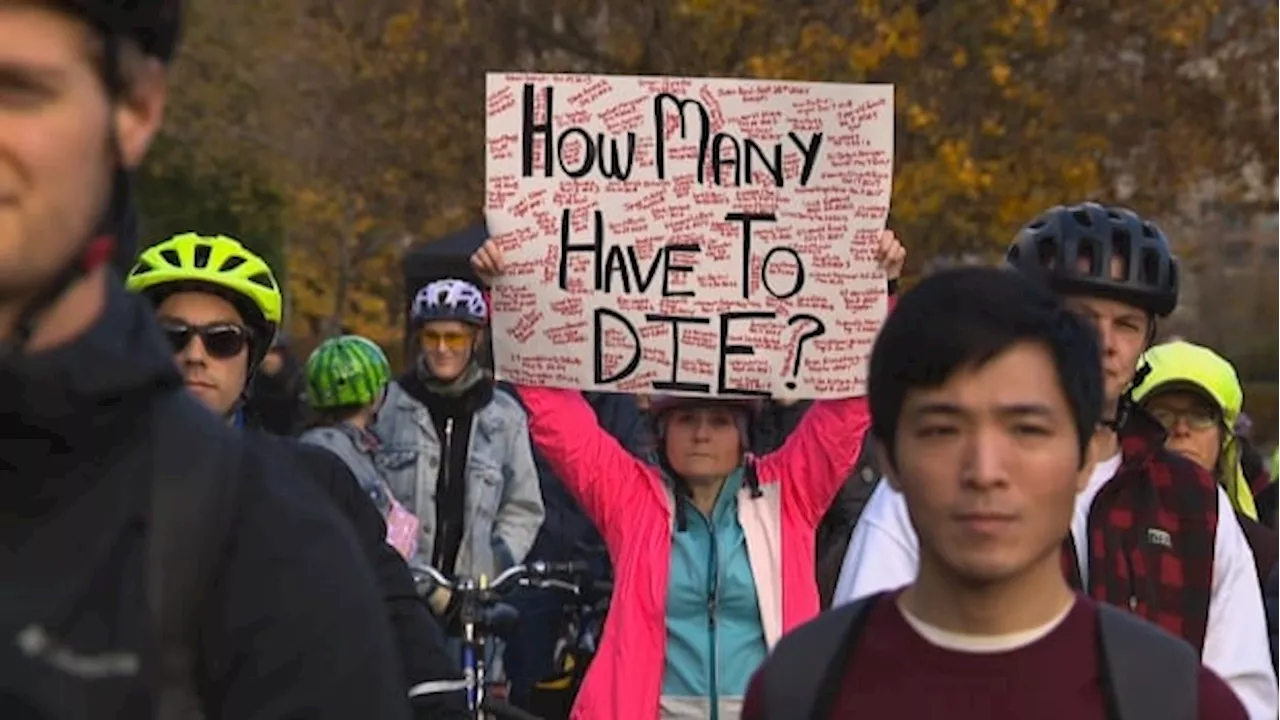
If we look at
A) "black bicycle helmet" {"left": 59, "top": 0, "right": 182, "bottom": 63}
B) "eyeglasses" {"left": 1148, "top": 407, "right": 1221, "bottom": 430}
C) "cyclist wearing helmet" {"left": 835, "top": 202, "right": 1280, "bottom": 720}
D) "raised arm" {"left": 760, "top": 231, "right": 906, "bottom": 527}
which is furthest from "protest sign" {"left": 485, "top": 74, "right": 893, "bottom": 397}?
"black bicycle helmet" {"left": 59, "top": 0, "right": 182, "bottom": 63}

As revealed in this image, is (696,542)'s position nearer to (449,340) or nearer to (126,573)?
(449,340)

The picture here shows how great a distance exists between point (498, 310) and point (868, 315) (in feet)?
3.19

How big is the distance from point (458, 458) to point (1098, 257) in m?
5.51

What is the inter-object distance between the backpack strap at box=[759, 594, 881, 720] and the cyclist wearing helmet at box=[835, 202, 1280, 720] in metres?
0.76

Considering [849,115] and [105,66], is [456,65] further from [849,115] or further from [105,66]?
[105,66]

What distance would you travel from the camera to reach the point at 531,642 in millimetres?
10320

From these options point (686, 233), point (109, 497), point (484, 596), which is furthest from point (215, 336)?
point (109, 497)

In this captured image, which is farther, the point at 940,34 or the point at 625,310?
the point at 940,34

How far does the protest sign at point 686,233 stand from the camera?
7383 mm

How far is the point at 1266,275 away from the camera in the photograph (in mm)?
44906

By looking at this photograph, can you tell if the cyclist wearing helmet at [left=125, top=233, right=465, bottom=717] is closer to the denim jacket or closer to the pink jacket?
the pink jacket

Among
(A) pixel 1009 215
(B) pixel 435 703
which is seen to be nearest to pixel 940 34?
(A) pixel 1009 215

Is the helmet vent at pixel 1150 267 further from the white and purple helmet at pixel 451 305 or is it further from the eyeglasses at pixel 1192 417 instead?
the white and purple helmet at pixel 451 305

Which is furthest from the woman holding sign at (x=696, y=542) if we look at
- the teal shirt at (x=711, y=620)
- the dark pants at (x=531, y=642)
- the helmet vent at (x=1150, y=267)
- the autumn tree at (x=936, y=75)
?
the autumn tree at (x=936, y=75)
